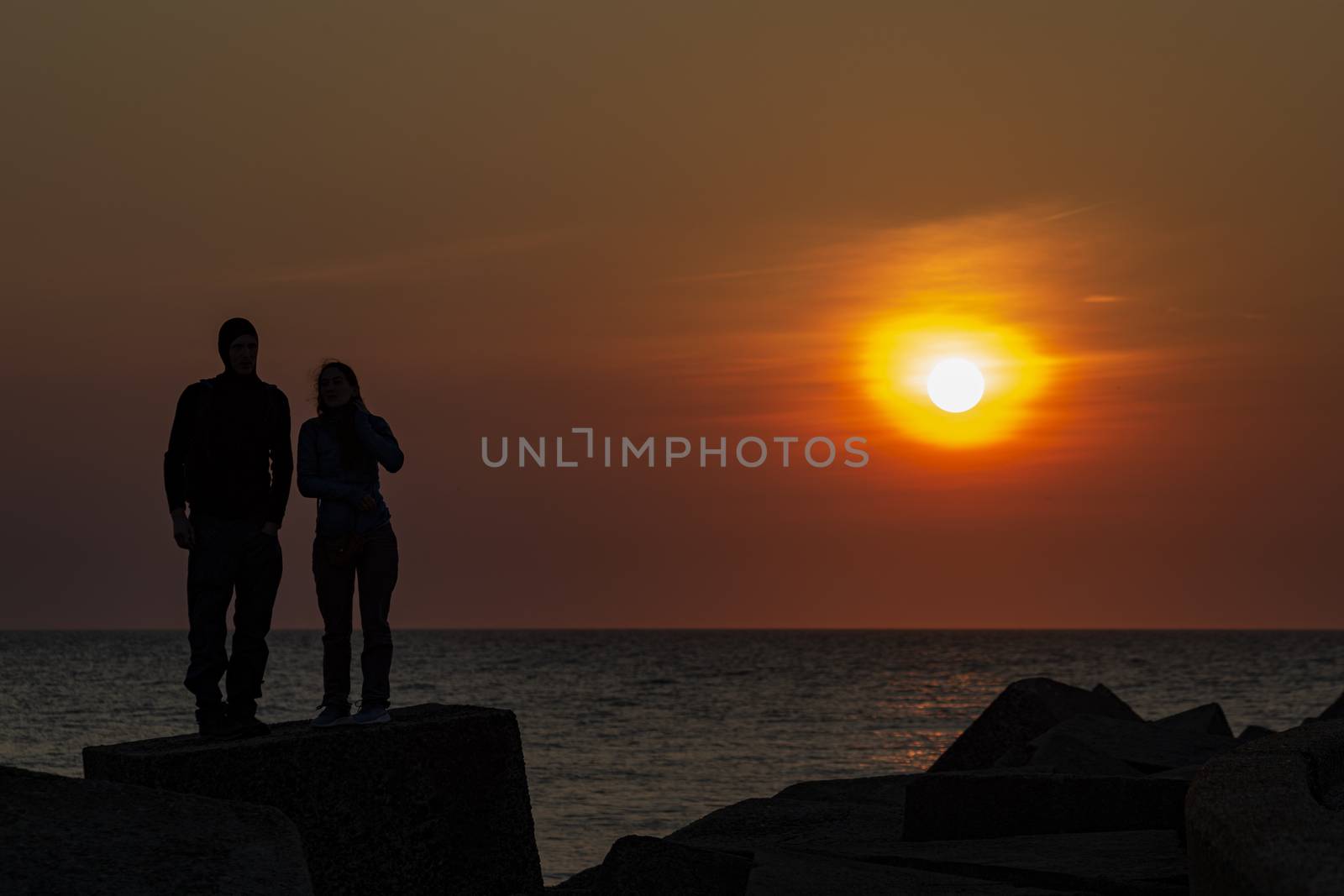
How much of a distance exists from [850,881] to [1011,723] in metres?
7.31

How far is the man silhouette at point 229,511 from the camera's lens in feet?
19.9

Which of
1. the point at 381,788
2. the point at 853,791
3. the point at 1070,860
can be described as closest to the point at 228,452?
the point at 381,788

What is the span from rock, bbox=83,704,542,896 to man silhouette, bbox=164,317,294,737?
256mm

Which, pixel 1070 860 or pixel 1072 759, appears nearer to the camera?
pixel 1070 860

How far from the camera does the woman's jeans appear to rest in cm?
617

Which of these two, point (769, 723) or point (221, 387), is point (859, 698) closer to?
point (769, 723)

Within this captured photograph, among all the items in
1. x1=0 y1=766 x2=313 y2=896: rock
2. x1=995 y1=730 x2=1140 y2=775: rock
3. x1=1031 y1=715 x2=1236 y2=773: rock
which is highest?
x1=0 y1=766 x2=313 y2=896: rock

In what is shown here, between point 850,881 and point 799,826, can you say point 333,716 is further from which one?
point 799,826

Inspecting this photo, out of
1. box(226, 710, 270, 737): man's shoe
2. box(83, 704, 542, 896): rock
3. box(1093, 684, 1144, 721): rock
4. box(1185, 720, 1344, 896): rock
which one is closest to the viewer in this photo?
box(1185, 720, 1344, 896): rock

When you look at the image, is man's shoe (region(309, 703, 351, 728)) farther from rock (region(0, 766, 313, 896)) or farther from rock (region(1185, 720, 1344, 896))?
rock (region(1185, 720, 1344, 896))

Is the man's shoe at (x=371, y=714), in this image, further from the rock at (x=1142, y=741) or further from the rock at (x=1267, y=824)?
the rock at (x=1142, y=741)

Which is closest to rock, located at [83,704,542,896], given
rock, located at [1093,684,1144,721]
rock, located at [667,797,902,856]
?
rock, located at [667,797,902,856]

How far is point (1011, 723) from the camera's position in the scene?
12.4 m

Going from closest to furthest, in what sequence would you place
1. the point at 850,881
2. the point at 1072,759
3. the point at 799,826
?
the point at 850,881 < the point at 1072,759 < the point at 799,826
